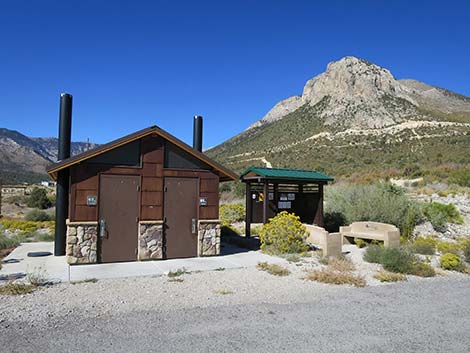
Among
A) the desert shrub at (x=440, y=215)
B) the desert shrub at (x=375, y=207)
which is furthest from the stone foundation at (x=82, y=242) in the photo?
the desert shrub at (x=440, y=215)

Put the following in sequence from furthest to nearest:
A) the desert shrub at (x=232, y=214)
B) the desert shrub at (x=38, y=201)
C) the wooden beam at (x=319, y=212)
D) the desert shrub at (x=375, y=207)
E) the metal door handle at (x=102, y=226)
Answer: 1. the desert shrub at (x=38, y=201)
2. the desert shrub at (x=232, y=214)
3. the desert shrub at (x=375, y=207)
4. the wooden beam at (x=319, y=212)
5. the metal door handle at (x=102, y=226)

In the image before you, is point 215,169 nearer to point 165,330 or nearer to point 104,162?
point 104,162

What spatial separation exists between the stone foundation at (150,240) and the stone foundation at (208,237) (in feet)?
3.86

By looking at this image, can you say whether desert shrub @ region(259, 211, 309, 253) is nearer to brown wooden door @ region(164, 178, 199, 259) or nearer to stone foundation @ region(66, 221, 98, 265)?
brown wooden door @ region(164, 178, 199, 259)

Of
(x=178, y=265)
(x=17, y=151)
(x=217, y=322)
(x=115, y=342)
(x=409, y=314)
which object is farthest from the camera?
(x=17, y=151)

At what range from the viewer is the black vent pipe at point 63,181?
1169cm

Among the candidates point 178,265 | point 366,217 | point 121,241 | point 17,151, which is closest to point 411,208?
point 366,217

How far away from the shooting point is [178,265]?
10.4 m

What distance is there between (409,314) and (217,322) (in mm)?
3190

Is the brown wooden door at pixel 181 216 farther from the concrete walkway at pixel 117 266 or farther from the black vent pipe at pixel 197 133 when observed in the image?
the black vent pipe at pixel 197 133

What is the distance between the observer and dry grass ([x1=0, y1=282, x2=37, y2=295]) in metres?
7.40

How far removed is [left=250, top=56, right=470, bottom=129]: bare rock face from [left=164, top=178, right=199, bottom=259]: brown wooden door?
64.2 meters

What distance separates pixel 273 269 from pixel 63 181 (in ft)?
21.2

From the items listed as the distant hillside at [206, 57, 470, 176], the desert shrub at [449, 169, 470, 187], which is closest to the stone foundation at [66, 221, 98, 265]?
the desert shrub at [449, 169, 470, 187]
